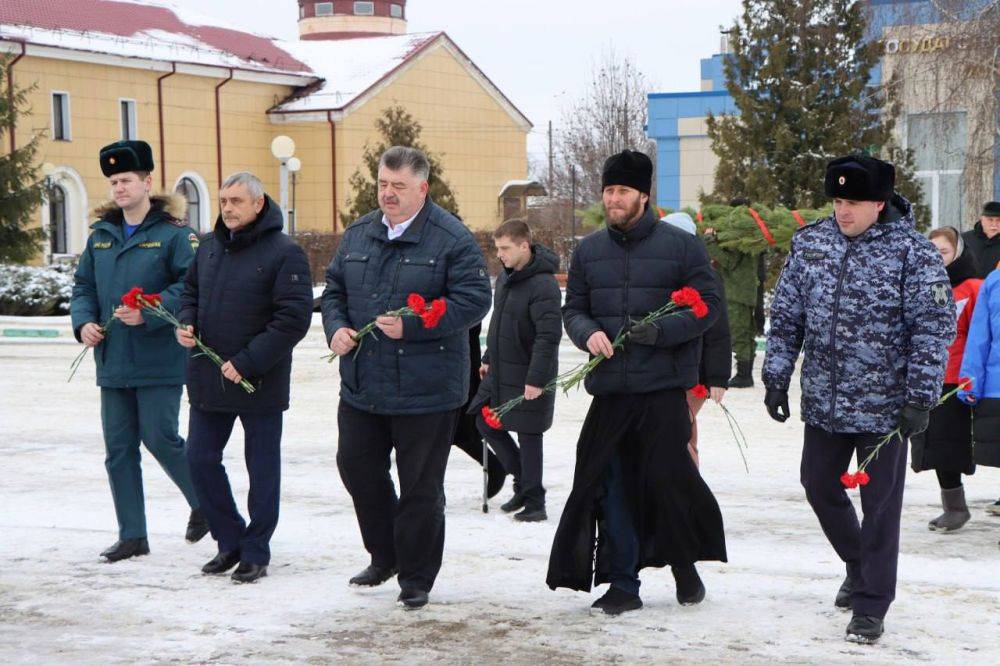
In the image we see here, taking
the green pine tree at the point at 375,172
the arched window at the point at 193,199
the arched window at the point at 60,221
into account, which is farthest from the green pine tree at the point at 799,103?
the arched window at the point at 193,199

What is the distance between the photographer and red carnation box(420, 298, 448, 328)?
572 centimetres

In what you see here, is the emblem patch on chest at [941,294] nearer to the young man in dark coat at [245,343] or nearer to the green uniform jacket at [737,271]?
the young man in dark coat at [245,343]

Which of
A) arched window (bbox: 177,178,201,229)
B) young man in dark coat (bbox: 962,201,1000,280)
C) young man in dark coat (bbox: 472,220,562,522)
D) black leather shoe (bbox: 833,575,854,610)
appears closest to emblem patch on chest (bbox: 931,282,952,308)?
black leather shoe (bbox: 833,575,854,610)

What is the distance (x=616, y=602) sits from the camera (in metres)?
5.74

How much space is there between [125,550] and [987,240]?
828 cm

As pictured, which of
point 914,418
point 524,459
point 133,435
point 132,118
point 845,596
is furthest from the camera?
point 132,118

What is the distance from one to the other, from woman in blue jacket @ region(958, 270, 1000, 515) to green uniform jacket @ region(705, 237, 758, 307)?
6.67 m

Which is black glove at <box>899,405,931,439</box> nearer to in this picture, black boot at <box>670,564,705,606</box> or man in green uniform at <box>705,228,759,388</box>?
black boot at <box>670,564,705,606</box>

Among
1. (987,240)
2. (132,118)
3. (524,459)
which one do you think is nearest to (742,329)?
(987,240)

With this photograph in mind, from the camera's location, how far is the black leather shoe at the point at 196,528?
7105mm

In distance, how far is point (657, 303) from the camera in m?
5.77

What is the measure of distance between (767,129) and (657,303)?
16888 millimetres

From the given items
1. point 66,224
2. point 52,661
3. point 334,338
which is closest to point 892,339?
point 334,338

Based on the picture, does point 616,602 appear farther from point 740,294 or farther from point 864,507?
point 740,294
